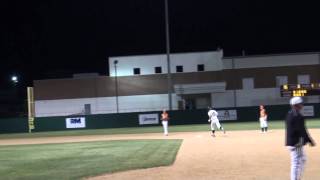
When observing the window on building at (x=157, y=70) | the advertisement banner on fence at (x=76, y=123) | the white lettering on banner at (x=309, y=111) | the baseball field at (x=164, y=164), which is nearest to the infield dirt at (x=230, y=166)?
the baseball field at (x=164, y=164)

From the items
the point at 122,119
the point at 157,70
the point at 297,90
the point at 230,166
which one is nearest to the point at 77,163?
the point at 230,166

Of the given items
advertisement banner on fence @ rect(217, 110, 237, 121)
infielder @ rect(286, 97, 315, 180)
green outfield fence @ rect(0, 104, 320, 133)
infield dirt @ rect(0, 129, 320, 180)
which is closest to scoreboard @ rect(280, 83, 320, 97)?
green outfield fence @ rect(0, 104, 320, 133)

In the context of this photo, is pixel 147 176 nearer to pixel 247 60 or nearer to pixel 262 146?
pixel 262 146

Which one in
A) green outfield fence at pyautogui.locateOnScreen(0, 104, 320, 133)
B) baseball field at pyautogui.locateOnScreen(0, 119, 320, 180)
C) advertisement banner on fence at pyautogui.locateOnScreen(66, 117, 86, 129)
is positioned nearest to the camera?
baseball field at pyautogui.locateOnScreen(0, 119, 320, 180)

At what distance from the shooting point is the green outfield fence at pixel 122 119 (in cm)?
5131

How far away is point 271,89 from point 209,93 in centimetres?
844

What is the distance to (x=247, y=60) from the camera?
7325cm

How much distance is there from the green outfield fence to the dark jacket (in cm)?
4170

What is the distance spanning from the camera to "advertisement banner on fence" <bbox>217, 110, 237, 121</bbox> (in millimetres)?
52344

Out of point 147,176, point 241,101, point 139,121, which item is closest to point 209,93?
point 241,101

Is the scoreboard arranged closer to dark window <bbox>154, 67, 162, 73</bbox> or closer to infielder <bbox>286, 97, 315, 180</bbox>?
dark window <bbox>154, 67, 162, 73</bbox>

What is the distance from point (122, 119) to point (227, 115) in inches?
405

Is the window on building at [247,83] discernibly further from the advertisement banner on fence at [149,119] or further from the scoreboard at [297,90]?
the advertisement banner on fence at [149,119]

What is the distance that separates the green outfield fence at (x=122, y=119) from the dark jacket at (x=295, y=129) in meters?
41.7
